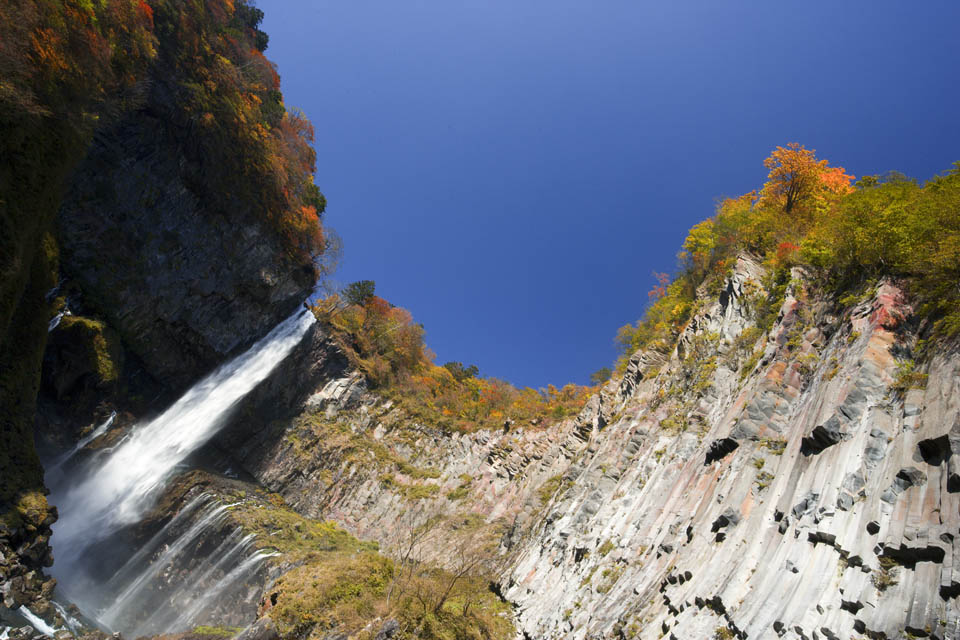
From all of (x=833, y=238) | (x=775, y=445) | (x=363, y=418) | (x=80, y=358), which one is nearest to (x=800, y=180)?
(x=833, y=238)

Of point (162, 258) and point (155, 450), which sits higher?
point (162, 258)

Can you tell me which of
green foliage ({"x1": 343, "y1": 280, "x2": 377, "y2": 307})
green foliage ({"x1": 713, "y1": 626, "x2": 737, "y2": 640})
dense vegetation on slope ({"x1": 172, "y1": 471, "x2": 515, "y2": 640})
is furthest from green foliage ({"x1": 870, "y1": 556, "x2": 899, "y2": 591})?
green foliage ({"x1": 343, "y1": 280, "x2": 377, "y2": 307})

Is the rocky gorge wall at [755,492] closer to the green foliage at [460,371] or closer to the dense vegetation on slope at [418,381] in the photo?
the dense vegetation on slope at [418,381]

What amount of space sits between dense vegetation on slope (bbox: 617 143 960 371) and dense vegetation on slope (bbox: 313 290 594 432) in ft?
40.8

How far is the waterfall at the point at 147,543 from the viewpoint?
73.3 ft

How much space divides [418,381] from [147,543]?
77.2 ft

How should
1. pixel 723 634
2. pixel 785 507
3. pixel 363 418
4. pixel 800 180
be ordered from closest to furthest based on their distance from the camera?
pixel 723 634
pixel 785 507
pixel 800 180
pixel 363 418

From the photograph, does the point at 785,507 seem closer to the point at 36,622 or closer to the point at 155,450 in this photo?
the point at 36,622

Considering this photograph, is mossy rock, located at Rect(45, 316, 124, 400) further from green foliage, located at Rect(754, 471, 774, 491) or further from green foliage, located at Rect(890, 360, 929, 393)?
green foliage, located at Rect(890, 360, 929, 393)

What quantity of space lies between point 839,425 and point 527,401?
131 ft

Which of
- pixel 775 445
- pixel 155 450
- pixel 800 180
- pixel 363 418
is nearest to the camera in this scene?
pixel 775 445

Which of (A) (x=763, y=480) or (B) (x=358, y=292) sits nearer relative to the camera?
(A) (x=763, y=480)

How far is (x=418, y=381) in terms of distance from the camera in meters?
43.7

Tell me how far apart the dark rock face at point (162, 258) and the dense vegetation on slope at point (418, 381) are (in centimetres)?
858
